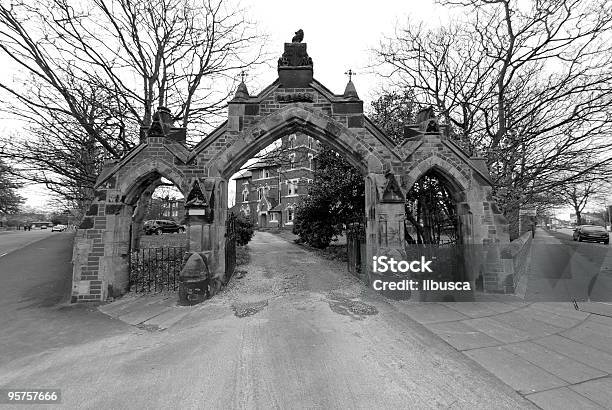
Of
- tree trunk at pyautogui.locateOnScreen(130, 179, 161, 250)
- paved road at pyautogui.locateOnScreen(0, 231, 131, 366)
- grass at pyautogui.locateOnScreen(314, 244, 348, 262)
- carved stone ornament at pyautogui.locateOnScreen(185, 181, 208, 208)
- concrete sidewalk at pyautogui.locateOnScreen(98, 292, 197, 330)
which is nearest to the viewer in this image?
paved road at pyautogui.locateOnScreen(0, 231, 131, 366)

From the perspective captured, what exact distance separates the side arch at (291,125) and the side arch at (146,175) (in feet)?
3.37

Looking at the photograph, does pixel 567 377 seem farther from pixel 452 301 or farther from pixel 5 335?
pixel 5 335

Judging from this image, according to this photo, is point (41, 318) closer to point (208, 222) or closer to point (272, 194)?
point (208, 222)

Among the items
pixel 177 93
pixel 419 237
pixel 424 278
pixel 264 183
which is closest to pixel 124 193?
pixel 177 93

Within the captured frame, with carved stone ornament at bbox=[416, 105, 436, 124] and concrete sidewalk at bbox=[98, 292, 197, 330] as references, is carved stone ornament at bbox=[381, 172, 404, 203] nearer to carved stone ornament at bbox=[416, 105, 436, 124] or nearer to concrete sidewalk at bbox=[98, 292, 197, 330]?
carved stone ornament at bbox=[416, 105, 436, 124]

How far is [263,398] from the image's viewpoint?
10.4 ft

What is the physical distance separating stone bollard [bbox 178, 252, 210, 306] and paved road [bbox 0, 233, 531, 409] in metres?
0.65

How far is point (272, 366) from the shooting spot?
12.7 ft

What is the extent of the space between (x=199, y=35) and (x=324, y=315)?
1185cm

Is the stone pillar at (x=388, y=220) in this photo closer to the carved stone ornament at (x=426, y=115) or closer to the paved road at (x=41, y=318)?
the carved stone ornament at (x=426, y=115)

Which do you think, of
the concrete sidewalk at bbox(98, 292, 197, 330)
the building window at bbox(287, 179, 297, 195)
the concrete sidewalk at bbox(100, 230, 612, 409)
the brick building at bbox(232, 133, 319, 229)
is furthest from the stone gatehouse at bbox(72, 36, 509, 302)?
the building window at bbox(287, 179, 297, 195)

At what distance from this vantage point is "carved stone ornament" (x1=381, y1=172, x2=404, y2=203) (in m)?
7.48

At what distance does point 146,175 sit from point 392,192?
708cm

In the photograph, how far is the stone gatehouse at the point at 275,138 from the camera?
7516 mm
